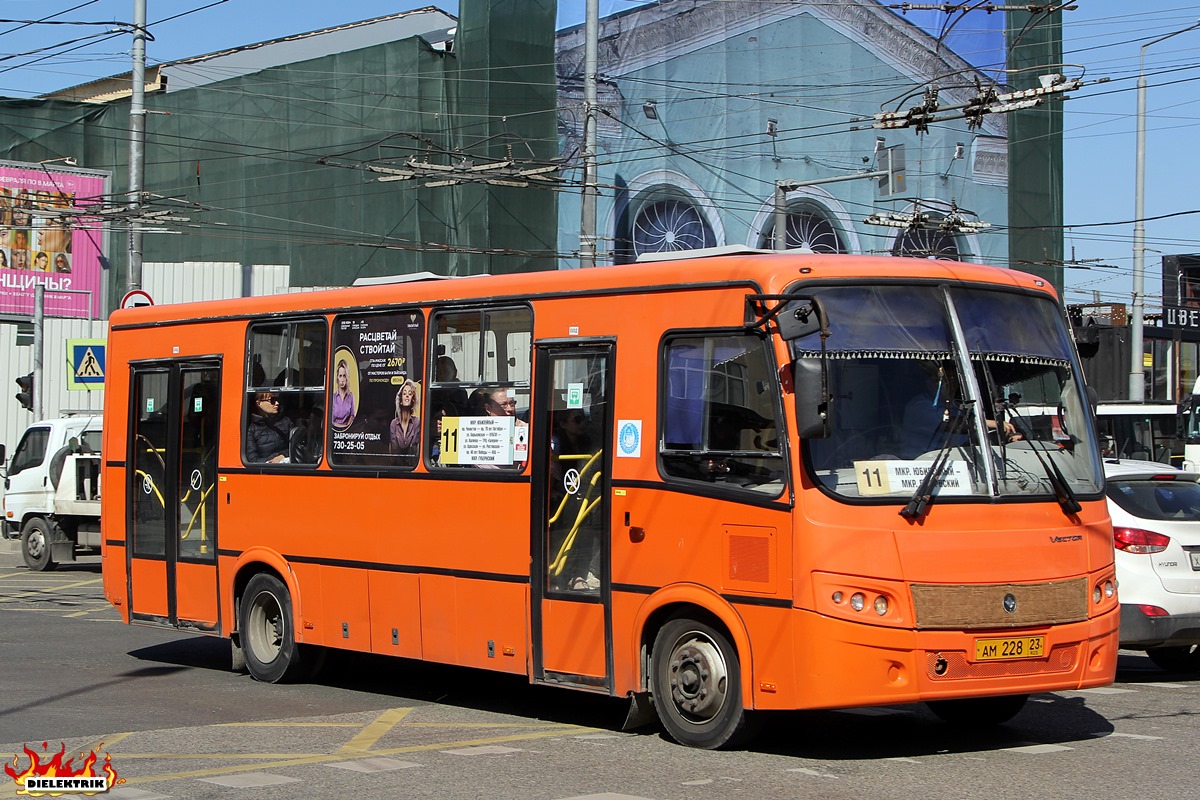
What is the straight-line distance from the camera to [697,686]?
9.12 metres

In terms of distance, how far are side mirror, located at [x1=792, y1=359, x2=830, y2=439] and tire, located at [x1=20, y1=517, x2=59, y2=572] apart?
18552 mm

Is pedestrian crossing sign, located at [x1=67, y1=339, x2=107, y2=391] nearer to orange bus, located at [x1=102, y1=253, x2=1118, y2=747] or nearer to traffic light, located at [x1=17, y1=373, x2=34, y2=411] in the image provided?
traffic light, located at [x1=17, y1=373, x2=34, y2=411]

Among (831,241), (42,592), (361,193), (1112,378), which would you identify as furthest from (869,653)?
(1112,378)

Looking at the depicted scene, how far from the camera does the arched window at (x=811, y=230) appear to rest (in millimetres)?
42844

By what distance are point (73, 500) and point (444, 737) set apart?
15.5 m

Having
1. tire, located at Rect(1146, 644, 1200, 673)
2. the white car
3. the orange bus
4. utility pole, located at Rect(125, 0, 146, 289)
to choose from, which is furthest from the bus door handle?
utility pole, located at Rect(125, 0, 146, 289)

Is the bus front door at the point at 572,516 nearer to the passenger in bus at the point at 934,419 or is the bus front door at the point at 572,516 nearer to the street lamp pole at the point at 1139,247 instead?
the passenger in bus at the point at 934,419

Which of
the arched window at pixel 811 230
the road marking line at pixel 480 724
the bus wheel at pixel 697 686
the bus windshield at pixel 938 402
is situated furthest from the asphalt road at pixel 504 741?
the arched window at pixel 811 230

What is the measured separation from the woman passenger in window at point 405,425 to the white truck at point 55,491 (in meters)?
13.4

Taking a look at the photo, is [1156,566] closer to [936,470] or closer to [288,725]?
[936,470]

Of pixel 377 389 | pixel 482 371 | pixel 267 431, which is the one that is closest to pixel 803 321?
pixel 482 371

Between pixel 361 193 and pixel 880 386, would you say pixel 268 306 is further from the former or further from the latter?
pixel 361 193

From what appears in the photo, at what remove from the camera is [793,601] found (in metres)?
8.54

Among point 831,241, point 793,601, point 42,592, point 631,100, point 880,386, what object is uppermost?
point 631,100
